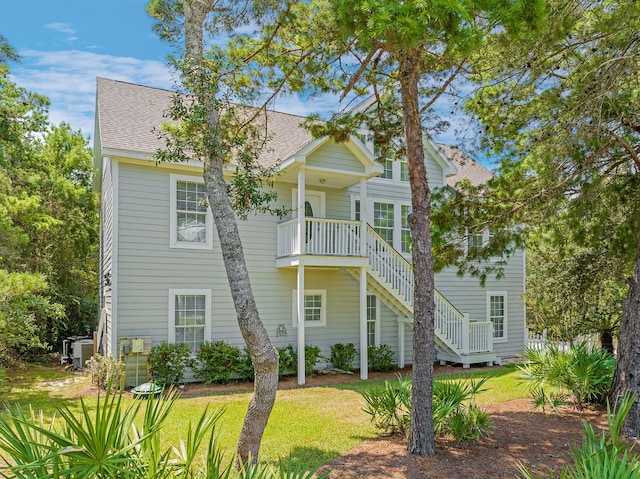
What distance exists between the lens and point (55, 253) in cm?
1817

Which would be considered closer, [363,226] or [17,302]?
[17,302]

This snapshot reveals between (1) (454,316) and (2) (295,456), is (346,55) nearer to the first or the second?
(2) (295,456)

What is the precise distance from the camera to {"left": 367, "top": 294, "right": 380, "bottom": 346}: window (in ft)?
47.8

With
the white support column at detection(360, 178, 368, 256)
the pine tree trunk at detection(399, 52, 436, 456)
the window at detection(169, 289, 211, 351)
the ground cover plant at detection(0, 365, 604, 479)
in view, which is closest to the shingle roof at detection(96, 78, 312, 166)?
the white support column at detection(360, 178, 368, 256)

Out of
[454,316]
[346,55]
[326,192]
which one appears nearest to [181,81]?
[346,55]

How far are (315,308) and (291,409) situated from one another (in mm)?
4984

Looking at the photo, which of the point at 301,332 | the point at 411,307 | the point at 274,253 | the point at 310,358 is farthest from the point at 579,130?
the point at 310,358

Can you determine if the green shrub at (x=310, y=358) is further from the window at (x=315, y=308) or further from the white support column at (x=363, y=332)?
the white support column at (x=363, y=332)

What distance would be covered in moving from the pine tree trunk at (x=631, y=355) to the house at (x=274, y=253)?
418cm

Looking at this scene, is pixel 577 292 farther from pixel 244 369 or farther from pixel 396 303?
pixel 244 369

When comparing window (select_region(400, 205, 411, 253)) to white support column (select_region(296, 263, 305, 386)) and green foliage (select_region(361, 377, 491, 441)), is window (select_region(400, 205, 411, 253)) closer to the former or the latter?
white support column (select_region(296, 263, 305, 386))

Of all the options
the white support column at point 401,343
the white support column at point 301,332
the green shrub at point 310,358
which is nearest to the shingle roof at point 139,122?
the white support column at point 301,332

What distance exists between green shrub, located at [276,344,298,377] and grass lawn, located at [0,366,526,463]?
→ 1.51m

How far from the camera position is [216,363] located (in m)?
11.6
